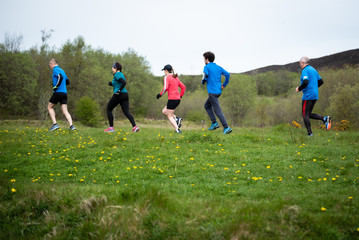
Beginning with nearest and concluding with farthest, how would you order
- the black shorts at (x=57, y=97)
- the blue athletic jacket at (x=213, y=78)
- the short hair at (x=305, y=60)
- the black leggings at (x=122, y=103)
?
the short hair at (x=305, y=60), the blue athletic jacket at (x=213, y=78), the black leggings at (x=122, y=103), the black shorts at (x=57, y=97)

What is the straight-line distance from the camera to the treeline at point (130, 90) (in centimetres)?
3381

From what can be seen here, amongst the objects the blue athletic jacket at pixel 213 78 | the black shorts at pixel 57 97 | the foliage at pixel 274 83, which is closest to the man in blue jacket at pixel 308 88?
the blue athletic jacket at pixel 213 78

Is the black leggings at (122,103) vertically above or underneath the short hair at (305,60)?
underneath

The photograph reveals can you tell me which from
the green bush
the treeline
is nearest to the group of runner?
the treeline

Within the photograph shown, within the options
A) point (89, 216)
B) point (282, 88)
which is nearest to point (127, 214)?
point (89, 216)

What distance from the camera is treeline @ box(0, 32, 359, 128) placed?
33.8m

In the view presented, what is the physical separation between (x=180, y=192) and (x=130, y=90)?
54.8 m

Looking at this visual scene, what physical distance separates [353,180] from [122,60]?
6128 cm

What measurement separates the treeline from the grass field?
22.7m

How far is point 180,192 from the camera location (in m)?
4.13

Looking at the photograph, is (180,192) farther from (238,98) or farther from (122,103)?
(238,98)

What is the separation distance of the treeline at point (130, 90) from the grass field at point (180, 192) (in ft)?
74.6

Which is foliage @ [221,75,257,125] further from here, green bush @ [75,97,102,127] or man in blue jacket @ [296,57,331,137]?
man in blue jacket @ [296,57,331,137]

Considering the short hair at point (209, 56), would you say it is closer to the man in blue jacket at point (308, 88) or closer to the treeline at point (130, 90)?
the man in blue jacket at point (308, 88)
